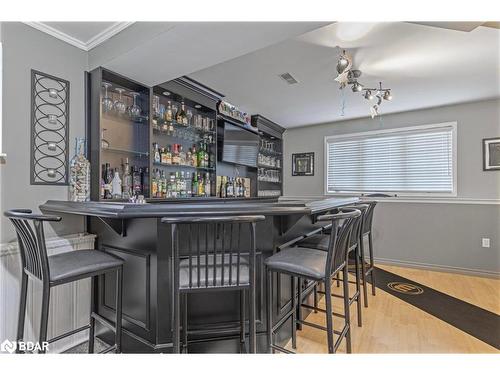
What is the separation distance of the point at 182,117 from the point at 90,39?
3.67 ft

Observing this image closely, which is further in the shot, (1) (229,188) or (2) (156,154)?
(1) (229,188)

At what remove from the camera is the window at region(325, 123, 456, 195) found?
3.89 metres

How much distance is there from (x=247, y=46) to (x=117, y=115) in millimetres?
1315

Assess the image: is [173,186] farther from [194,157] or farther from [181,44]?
[181,44]

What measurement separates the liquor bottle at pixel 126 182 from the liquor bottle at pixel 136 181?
0.12 ft

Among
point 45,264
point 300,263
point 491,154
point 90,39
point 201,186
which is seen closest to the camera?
point 45,264

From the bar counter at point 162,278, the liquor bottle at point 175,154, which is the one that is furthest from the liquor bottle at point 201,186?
the bar counter at point 162,278

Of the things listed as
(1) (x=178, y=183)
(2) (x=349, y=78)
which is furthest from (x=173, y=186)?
(2) (x=349, y=78)

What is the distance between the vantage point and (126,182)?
7.94 ft

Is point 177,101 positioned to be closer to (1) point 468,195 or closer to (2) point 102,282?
(2) point 102,282

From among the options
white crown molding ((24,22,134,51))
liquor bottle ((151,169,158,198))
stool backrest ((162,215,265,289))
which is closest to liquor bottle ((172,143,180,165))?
liquor bottle ((151,169,158,198))

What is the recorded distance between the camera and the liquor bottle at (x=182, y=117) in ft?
9.81
